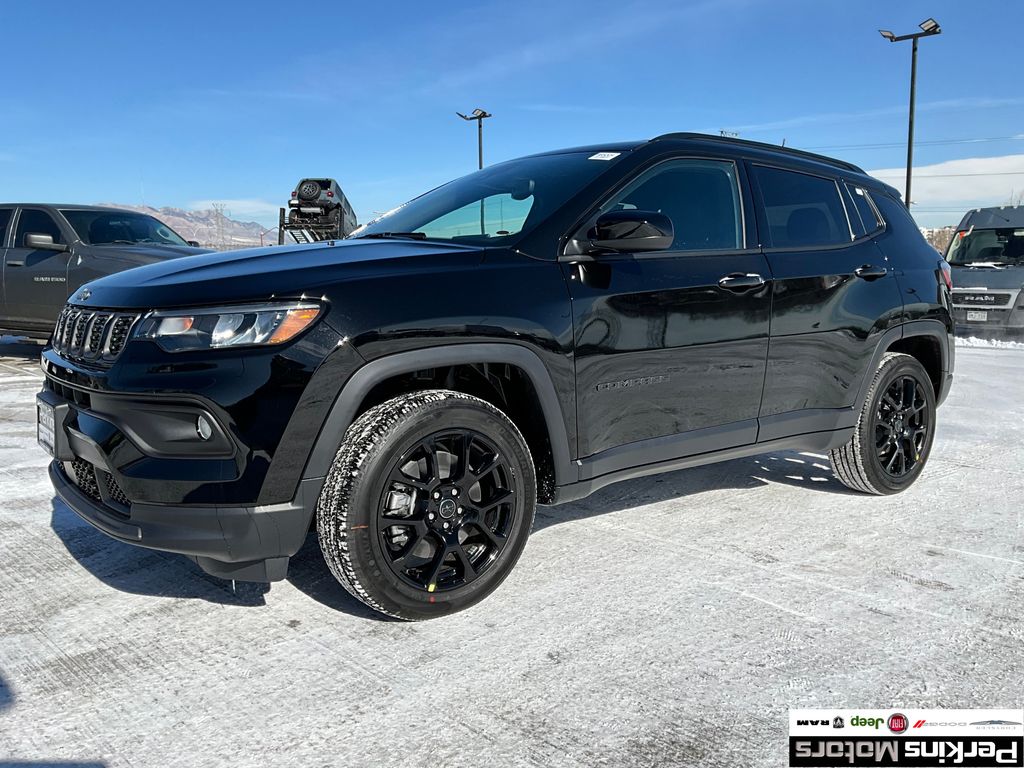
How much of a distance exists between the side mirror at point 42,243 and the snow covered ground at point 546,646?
5407mm

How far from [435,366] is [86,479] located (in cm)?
130

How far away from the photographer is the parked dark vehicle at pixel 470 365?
8.13 ft

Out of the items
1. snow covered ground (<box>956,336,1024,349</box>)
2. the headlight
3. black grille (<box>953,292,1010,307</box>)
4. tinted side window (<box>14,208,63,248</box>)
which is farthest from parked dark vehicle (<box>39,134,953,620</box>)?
black grille (<box>953,292,1010,307</box>)

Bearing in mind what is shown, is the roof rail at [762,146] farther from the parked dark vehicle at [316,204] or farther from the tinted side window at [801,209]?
the parked dark vehicle at [316,204]

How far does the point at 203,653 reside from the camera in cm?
262

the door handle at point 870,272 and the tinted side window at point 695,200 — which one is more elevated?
the tinted side window at point 695,200

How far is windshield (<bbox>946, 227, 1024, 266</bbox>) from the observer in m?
14.2

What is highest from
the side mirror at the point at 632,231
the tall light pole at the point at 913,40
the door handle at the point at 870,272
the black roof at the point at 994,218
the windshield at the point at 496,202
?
the tall light pole at the point at 913,40

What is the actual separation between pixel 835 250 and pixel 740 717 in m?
2.63

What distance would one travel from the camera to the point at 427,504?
2785 millimetres

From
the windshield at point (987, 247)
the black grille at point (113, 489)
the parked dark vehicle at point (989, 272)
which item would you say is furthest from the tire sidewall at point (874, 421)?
the windshield at point (987, 247)

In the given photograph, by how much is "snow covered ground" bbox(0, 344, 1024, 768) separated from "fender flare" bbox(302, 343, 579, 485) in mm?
581

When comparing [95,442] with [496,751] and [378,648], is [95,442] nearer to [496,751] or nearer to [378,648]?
[378,648]

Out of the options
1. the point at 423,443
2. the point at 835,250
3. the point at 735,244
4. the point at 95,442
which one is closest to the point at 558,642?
the point at 423,443
